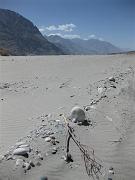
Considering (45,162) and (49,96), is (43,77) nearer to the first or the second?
(49,96)

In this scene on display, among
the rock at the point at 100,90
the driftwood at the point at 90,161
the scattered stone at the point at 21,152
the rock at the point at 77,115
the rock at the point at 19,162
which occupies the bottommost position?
the driftwood at the point at 90,161

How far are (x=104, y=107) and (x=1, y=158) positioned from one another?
11.6ft

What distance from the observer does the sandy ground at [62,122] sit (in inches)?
205

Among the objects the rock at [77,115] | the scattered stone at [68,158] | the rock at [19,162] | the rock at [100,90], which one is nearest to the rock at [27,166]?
the rock at [19,162]

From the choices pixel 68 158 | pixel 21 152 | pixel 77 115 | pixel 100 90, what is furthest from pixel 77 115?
pixel 100 90

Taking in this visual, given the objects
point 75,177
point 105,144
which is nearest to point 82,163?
point 75,177

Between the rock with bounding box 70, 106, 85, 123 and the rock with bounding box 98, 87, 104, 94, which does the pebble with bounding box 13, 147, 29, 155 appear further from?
the rock with bounding box 98, 87, 104, 94

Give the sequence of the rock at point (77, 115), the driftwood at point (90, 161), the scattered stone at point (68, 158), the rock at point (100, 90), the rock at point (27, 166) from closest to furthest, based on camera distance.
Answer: the rock at point (27, 166) < the driftwood at point (90, 161) < the scattered stone at point (68, 158) < the rock at point (77, 115) < the rock at point (100, 90)

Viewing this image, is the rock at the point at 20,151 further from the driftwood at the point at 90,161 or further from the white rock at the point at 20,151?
the driftwood at the point at 90,161

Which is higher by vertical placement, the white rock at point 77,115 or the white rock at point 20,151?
the white rock at point 77,115

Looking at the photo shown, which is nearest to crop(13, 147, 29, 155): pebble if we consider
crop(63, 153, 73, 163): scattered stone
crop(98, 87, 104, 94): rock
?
crop(63, 153, 73, 163): scattered stone

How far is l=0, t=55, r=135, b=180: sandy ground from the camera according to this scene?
5.21m

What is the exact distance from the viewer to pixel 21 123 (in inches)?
292

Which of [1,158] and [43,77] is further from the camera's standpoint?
[43,77]
